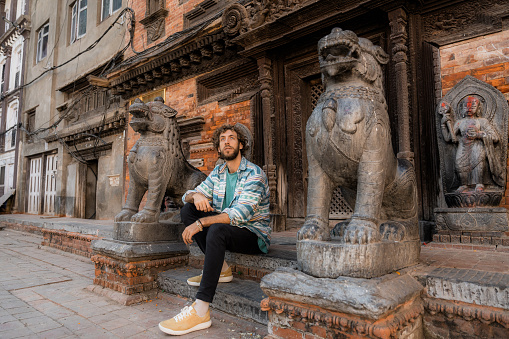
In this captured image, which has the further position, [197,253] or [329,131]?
[197,253]

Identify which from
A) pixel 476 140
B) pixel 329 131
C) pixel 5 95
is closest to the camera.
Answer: pixel 329 131

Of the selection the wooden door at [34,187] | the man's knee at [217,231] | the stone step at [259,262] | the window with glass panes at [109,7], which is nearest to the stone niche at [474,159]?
the stone step at [259,262]

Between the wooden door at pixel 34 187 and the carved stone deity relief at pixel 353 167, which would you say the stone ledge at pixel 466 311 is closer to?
the carved stone deity relief at pixel 353 167

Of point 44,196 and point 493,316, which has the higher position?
point 44,196

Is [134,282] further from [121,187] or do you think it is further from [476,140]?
[121,187]

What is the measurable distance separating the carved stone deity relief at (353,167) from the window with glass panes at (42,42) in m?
17.6

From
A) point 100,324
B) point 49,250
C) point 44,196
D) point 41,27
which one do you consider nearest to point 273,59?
point 100,324

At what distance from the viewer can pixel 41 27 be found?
16078mm

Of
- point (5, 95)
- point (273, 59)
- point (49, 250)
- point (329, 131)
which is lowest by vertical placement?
point (49, 250)

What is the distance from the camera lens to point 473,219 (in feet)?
12.3

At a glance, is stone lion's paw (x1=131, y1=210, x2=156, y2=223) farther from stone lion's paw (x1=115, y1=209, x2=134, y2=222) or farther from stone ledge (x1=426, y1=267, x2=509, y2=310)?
stone ledge (x1=426, y1=267, x2=509, y2=310)

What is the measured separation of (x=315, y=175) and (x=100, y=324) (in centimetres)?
220

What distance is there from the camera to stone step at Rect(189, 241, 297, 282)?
2.94 meters

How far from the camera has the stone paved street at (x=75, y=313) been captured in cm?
256
